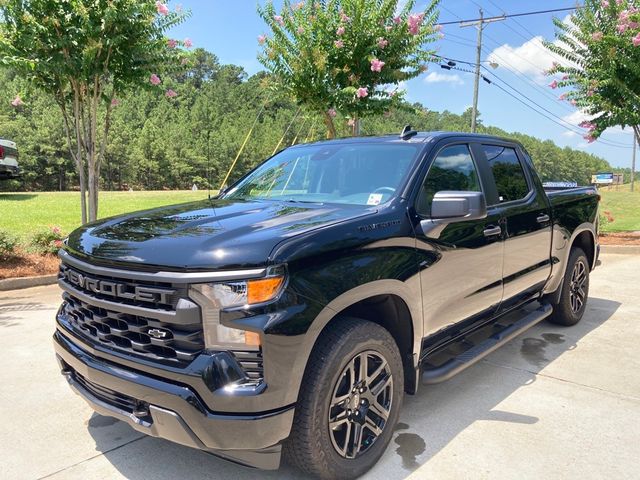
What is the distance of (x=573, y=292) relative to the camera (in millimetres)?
5312

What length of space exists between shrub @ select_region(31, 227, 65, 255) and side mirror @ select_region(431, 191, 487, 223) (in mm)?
7345

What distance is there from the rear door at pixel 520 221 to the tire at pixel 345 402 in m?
1.54

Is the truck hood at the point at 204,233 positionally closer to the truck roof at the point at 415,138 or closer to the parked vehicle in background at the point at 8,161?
the truck roof at the point at 415,138

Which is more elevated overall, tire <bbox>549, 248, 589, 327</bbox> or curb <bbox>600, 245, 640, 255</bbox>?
tire <bbox>549, 248, 589, 327</bbox>

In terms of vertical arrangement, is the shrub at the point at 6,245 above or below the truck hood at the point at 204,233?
below

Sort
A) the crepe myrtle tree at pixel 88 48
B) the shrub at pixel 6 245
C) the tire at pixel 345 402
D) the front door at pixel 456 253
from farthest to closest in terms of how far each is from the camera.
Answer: the shrub at pixel 6 245 → the crepe myrtle tree at pixel 88 48 → the front door at pixel 456 253 → the tire at pixel 345 402

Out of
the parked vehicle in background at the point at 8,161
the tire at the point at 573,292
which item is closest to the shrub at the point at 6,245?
the parked vehicle in background at the point at 8,161

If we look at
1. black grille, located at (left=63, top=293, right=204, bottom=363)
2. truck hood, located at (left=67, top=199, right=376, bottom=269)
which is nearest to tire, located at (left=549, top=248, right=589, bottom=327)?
truck hood, located at (left=67, top=199, right=376, bottom=269)

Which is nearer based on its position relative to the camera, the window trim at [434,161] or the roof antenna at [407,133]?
the window trim at [434,161]

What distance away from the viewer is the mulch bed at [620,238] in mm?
11461

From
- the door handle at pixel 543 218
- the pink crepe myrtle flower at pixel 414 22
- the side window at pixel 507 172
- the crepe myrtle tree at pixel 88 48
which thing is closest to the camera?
the side window at pixel 507 172

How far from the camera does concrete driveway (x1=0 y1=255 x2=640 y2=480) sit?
2795 mm

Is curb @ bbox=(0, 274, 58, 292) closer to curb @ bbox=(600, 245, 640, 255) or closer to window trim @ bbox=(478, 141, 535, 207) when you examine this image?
window trim @ bbox=(478, 141, 535, 207)

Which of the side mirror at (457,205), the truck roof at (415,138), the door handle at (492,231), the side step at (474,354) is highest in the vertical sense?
the truck roof at (415,138)
